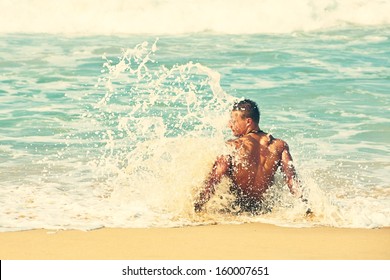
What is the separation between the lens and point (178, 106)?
12.1m

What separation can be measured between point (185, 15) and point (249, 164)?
17.1 metres

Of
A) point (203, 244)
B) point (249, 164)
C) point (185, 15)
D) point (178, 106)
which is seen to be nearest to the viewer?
point (203, 244)

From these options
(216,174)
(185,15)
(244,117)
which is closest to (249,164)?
(216,174)

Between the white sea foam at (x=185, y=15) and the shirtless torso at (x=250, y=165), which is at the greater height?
the white sea foam at (x=185, y=15)

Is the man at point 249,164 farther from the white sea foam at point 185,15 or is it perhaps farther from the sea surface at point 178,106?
the white sea foam at point 185,15

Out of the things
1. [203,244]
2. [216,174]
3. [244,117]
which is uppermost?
[244,117]

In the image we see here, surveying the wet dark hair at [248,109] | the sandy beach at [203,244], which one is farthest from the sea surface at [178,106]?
the wet dark hair at [248,109]

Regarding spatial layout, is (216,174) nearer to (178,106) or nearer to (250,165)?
(250,165)

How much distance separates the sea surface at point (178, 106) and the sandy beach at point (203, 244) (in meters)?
0.24

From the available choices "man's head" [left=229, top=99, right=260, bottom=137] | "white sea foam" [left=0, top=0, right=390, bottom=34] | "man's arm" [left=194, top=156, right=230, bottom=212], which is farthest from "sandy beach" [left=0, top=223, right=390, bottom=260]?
"white sea foam" [left=0, top=0, right=390, bottom=34]

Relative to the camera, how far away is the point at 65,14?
23.7m

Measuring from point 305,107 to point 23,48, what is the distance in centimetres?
809

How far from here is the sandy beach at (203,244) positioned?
216 inches

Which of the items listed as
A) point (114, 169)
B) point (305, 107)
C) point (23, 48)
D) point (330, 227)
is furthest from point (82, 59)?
point (330, 227)
